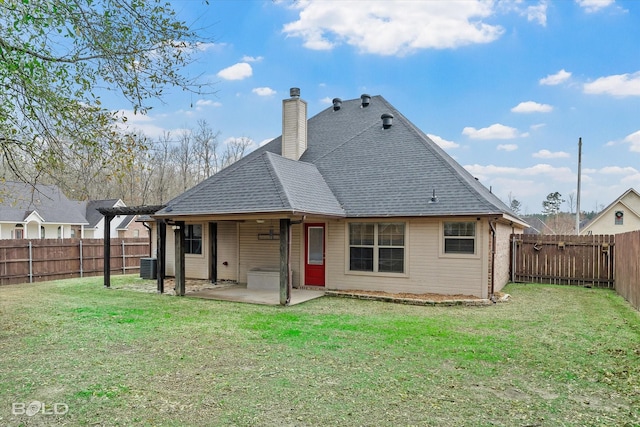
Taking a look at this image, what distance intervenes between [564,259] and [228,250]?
444 inches

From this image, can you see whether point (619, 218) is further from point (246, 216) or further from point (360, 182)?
point (246, 216)

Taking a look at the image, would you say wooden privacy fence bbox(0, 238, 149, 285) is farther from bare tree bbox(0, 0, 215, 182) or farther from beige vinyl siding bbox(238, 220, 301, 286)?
bare tree bbox(0, 0, 215, 182)

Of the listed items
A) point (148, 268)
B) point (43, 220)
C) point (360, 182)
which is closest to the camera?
point (360, 182)

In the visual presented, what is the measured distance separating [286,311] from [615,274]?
10.5m

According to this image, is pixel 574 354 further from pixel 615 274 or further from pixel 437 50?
pixel 437 50

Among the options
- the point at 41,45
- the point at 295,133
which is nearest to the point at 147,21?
the point at 41,45

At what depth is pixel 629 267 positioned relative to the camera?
9.94 m

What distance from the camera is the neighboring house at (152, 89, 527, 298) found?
33.6ft

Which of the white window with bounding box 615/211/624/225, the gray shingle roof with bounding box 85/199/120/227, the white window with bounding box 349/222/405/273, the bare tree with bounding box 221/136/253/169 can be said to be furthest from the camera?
the bare tree with bounding box 221/136/253/169

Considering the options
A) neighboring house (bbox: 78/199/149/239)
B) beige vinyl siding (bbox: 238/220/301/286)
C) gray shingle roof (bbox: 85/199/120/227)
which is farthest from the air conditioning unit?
gray shingle roof (bbox: 85/199/120/227)

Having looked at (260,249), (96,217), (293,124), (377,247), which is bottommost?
(260,249)

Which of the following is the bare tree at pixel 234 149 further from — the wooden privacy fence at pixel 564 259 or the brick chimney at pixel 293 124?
the wooden privacy fence at pixel 564 259

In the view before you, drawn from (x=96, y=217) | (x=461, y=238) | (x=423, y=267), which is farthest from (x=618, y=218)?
(x=96, y=217)

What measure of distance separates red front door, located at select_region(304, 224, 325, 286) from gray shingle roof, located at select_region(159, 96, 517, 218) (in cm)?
112
